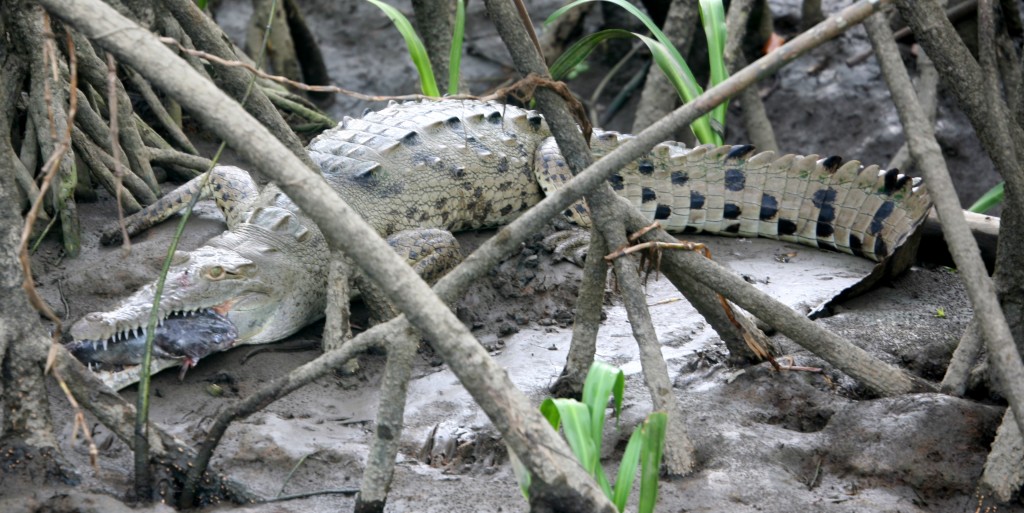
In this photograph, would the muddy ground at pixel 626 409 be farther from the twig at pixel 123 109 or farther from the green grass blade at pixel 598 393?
the green grass blade at pixel 598 393

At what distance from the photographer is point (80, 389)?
2.32 m

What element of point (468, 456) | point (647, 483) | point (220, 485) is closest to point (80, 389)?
point (220, 485)

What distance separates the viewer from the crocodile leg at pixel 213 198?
3859mm

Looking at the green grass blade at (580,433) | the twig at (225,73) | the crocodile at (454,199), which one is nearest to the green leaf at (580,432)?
the green grass blade at (580,433)

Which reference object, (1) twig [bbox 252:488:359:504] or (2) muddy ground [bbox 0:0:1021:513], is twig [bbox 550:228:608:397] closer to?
(2) muddy ground [bbox 0:0:1021:513]

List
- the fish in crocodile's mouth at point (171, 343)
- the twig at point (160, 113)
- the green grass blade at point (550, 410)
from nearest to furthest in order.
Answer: the green grass blade at point (550, 410) → the fish in crocodile's mouth at point (171, 343) → the twig at point (160, 113)

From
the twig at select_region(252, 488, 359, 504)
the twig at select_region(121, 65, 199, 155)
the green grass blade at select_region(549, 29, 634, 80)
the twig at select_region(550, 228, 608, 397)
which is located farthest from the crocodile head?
the green grass blade at select_region(549, 29, 634, 80)

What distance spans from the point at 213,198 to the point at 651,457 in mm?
2799

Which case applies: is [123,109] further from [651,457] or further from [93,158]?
[651,457]

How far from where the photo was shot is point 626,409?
115 inches

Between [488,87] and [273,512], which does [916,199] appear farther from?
[488,87]

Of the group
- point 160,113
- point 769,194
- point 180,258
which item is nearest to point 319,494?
point 180,258

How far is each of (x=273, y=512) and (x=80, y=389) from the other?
528 mm

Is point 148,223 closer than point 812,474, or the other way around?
point 812,474
